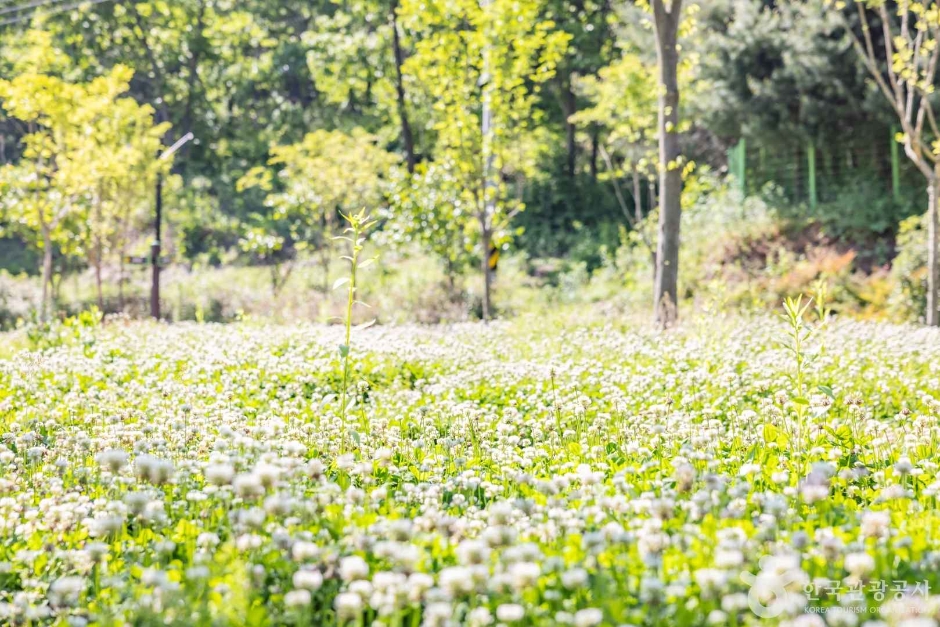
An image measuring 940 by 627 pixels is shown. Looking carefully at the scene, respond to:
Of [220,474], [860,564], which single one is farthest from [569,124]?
[860,564]

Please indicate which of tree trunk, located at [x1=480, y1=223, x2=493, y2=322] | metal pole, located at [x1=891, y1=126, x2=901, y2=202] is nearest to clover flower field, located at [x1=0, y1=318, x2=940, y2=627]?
tree trunk, located at [x1=480, y1=223, x2=493, y2=322]

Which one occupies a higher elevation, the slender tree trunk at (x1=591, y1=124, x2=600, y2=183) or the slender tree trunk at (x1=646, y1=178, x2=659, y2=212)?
the slender tree trunk at (x1=591, y1=124, x2=600, y2=183)

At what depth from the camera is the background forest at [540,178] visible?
52.3 ft

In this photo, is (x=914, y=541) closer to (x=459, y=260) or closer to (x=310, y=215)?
(x=459, y=260)

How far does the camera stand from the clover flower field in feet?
7.78

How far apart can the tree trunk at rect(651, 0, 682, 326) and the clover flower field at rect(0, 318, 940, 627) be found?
16.4 ft

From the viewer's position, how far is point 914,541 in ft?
9.21

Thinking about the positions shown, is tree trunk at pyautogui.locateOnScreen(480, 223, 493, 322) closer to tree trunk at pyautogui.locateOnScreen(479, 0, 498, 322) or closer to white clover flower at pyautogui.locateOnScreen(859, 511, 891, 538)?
tree trunk at pyautogui.locateOnScreen(479, 0, 498, 322)

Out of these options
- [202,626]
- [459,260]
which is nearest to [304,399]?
[202,626]

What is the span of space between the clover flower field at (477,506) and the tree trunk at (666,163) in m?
4.99

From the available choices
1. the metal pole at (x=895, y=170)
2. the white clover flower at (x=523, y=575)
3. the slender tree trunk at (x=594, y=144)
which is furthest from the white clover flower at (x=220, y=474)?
the slender tree trunk at (x=594, y=144)

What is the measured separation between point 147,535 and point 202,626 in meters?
A: 1.05

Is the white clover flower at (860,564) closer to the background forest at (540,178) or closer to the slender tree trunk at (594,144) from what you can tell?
the background forest at (540,178)

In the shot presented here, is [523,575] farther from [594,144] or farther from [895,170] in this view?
[594,144]
